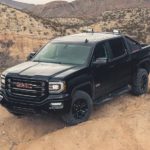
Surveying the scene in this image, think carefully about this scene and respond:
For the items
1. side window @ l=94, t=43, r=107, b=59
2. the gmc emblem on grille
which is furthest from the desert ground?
side window @ l=94, t=43, r=107, b=59

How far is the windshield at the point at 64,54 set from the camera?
35.9ft

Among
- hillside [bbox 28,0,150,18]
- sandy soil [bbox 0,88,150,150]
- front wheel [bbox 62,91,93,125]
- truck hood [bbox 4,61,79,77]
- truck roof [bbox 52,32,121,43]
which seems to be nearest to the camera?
sandy soil [bbox 0,88,150,150]

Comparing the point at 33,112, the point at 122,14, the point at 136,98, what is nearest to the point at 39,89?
the point at 33,112

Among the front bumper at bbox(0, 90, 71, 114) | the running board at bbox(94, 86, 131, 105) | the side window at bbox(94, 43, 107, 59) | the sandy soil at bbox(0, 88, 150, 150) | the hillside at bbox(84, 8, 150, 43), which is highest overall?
the side window at bbox(94, 43, 107, 59)

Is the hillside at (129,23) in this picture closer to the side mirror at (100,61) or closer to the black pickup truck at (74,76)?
the black pickup truck at (74,76)

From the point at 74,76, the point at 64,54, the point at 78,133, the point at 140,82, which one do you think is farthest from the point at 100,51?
the point at 78,133

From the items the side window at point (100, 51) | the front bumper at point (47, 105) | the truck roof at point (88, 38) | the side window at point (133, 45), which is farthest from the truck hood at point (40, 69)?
the side window at point (133, 45)

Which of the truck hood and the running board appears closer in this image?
the truck hood

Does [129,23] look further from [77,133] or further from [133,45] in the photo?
[77,133]

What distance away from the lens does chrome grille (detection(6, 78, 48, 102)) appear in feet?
32.1

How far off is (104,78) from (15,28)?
2137 cm

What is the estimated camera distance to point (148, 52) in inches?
528

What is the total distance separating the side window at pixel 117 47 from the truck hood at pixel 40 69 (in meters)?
1.64

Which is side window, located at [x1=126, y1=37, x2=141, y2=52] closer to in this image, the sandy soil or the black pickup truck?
the black pickup truck
